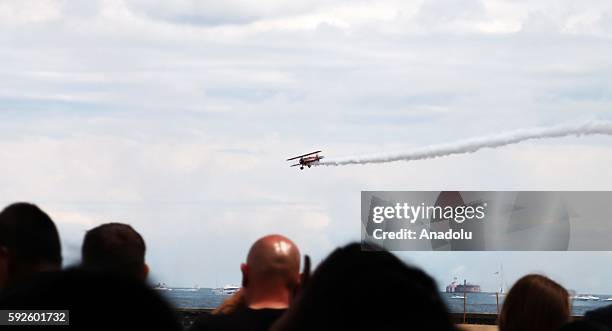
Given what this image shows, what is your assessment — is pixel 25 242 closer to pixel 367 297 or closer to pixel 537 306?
pixel 537 306

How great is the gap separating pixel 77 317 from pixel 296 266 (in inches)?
236

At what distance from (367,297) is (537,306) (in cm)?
549

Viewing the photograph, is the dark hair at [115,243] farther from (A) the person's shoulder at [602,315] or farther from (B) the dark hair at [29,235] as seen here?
(A) the person's shoulder at [602,315]

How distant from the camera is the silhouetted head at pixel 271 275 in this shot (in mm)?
8297

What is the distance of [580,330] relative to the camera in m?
7.03

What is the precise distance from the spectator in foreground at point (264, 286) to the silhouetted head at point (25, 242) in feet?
6.39

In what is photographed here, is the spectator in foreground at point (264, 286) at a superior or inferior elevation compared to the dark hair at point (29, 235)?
inferior

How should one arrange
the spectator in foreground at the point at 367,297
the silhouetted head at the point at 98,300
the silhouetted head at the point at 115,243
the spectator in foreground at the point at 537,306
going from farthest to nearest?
1. the silhouetted head at the point at 115,243
2. the spectator in foreground at the point at 537,306
3. the spectator in foreground at the point at 367,297
4. the silhouetted head at the point at 98,300

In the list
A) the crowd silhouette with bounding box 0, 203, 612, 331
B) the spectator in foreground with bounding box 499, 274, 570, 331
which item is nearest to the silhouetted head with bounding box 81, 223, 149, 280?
the spectator in foreground with bounding box 499, 274, 570, 331

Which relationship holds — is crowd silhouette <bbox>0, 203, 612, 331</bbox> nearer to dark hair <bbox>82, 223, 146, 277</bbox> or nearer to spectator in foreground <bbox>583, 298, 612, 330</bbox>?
dark hair <bbox>82, 223, 146, 277</bbox>

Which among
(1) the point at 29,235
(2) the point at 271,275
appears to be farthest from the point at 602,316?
(1) the point at 29,235

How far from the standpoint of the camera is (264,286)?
832cm

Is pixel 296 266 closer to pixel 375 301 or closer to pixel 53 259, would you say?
pixel 53 259

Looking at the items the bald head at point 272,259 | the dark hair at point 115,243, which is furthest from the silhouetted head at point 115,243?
the bald head at point 272,259
